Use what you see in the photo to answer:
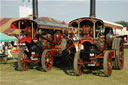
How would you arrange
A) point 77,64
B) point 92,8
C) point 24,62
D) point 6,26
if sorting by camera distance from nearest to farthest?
point 77,64, point 24,62, point 92,8, point 6,26

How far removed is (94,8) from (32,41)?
14.9 ft

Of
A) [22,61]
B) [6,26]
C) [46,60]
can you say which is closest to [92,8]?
[46,60]

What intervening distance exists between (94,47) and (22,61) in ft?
11.7

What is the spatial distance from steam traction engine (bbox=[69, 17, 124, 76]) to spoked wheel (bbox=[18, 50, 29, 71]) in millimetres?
2774

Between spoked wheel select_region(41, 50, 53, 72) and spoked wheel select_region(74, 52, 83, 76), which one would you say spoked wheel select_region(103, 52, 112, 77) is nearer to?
spoked wheel select_region(74, 52, 83, 76)

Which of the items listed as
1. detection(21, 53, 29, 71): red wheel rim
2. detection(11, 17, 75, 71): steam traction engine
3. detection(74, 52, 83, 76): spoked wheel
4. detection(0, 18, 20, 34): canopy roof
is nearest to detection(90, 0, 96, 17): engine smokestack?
detection(11, 17, 75, 71): steam traction engine

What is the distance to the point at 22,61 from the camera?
964cm

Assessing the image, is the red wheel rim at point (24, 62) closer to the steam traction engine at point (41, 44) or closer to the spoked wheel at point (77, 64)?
the steam traction engine at point (41, 44)

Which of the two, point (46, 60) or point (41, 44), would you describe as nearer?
point (46, 60)

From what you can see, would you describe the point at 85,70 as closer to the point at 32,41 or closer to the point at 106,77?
the point at 106,77

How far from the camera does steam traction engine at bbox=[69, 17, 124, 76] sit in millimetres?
7934

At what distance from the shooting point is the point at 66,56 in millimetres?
10281

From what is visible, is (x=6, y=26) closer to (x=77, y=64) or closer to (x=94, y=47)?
(x=94, y=47)

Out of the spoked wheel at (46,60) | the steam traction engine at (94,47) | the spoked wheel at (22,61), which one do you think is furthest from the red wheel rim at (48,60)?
the steam traction engine at (94,47)
